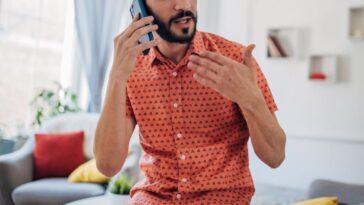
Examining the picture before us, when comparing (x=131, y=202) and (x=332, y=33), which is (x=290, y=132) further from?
(x=131, y=202)

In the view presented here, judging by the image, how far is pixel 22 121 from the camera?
10.7ft

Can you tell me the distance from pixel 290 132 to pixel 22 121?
2146 millimetres

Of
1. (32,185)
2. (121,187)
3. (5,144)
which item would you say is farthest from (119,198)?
(5,144)

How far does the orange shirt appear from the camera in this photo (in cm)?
103

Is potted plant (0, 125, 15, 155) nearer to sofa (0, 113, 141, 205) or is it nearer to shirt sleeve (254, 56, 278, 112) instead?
sofa (0, 113, 141, 205)

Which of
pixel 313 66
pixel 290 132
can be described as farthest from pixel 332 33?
pixel 290 132

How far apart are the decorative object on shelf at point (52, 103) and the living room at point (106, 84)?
0.03 ft

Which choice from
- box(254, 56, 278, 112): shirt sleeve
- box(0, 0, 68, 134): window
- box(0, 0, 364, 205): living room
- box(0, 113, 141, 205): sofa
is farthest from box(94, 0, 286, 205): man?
box(0, 0, 68, 134): window

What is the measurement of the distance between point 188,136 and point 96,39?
7.88 ft

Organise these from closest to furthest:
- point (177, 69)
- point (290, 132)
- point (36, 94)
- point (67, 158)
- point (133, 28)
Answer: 1. point (133, 28)
2. point (177, 69)
3. point (67, 158)
4. point (290, 132)
5. point (36, 94)

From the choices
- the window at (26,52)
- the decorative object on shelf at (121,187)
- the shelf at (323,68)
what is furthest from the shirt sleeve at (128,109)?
the window at (26,52)

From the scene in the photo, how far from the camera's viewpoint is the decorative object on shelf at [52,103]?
10.4ft

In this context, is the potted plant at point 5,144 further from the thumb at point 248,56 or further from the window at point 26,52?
the thumb at point 248,56

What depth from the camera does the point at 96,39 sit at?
10.7 ft
